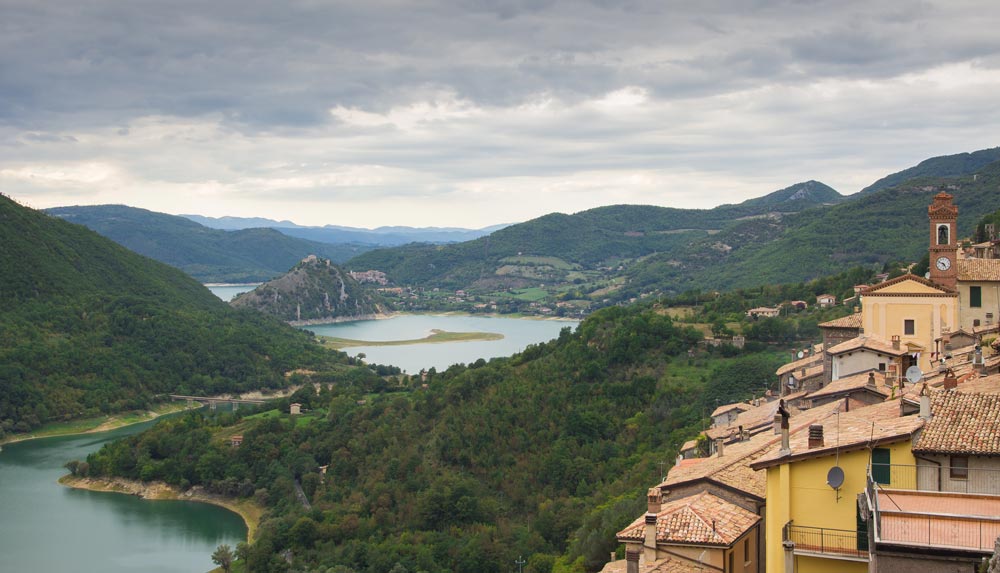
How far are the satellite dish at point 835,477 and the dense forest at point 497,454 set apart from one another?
823 cm

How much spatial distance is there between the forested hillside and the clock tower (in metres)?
6.40

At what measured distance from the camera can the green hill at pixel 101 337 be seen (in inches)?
2367

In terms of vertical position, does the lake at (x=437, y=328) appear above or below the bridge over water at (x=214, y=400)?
above

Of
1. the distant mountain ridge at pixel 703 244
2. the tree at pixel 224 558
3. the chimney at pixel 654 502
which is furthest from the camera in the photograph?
the distant mountain ridge at pixel 703 244

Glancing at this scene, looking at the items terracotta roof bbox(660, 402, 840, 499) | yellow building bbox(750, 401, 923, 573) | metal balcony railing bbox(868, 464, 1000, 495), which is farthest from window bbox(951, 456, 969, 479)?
terracotta roof bbox(660, 402, 840, 499)

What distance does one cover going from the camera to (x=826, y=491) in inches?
Answer: 265

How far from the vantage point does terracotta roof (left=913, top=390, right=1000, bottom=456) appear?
20.2ft

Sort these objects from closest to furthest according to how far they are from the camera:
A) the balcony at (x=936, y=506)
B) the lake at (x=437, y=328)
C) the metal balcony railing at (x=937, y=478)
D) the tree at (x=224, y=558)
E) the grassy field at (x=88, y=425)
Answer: the balcony at (x=936, y=506)
the metal balcony railing at (x=937, y=478)
the tree at (x=224, y=558)
the grassy field at (x=88, y=425)
the lake at (x=437, y=328)

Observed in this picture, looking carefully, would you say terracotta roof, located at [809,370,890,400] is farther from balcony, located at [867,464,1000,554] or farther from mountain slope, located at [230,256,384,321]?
mountain slope, located at [230,256,384,321]

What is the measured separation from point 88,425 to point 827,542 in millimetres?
57569

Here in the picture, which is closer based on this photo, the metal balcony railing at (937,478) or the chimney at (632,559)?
the metal balcony railing at (937,478)

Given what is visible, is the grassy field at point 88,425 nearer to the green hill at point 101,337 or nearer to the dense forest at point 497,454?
the green hill at point 101,337

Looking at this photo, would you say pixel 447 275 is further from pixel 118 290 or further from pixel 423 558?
pixel 423 558

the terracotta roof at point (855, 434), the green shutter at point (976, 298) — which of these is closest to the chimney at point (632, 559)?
the terracotta roof at point (855, 434)
